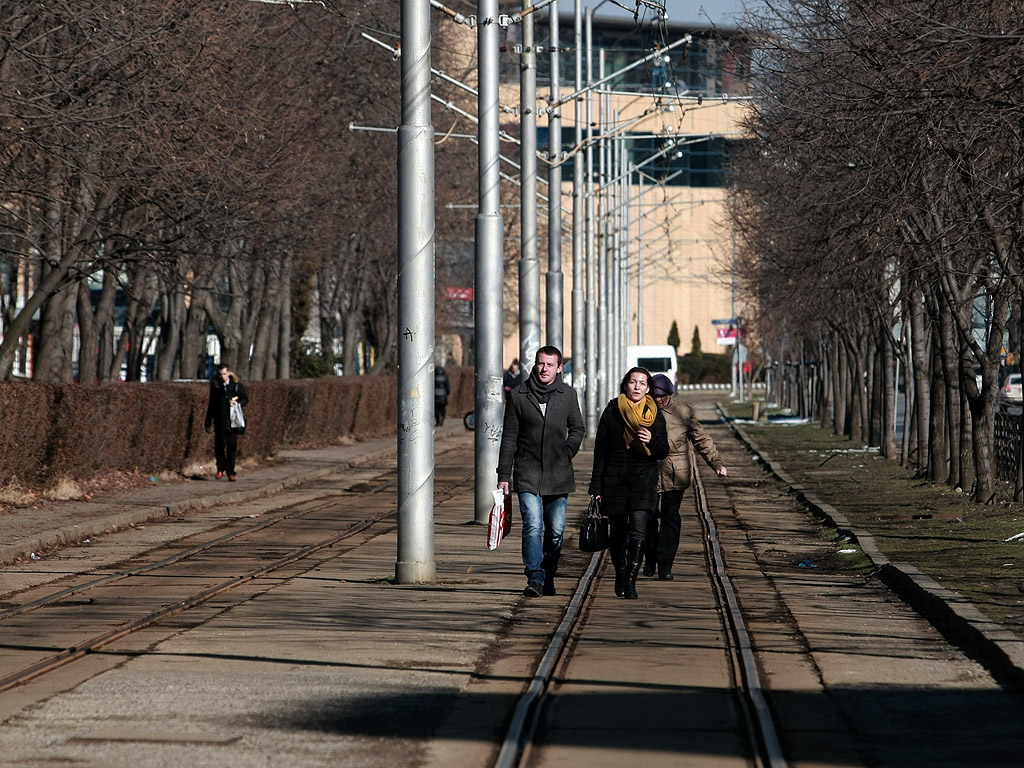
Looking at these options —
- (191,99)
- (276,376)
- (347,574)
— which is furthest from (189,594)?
(276,376)

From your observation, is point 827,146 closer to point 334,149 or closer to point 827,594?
point 827,594

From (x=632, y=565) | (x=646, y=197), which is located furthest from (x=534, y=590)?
(x=646, y=197)

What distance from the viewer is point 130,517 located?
20516 mm

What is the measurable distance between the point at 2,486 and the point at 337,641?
11.7 m

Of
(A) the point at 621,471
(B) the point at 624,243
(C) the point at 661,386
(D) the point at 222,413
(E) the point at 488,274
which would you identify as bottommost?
(A) the point at 621,471

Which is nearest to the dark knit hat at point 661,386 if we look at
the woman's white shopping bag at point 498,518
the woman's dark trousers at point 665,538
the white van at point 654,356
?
the woman's dark trousers at point 665,538

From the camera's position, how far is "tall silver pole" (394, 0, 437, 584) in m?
13.9

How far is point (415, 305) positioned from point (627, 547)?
2.55 m

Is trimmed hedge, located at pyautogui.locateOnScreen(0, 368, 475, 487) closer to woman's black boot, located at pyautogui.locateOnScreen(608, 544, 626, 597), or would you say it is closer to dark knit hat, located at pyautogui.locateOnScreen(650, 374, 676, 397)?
dark knit hat, located at pyautogui.locateOnScreen(650, 374, 676, 397)

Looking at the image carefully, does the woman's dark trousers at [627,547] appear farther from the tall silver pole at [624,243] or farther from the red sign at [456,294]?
the red sign at [456,294]

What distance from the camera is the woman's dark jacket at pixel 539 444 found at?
42.7ft

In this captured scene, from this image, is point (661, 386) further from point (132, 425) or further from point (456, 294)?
point (456, 294)

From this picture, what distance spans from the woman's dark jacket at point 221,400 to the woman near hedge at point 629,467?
15.2 m

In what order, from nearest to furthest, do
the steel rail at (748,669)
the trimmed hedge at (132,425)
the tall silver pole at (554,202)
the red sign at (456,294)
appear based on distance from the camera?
1. the steel rail at (748,669)
2. the trimmed hedge at (132,425)
3. the tall silver pole at (554,202)
4. the red sign at (456,294)
